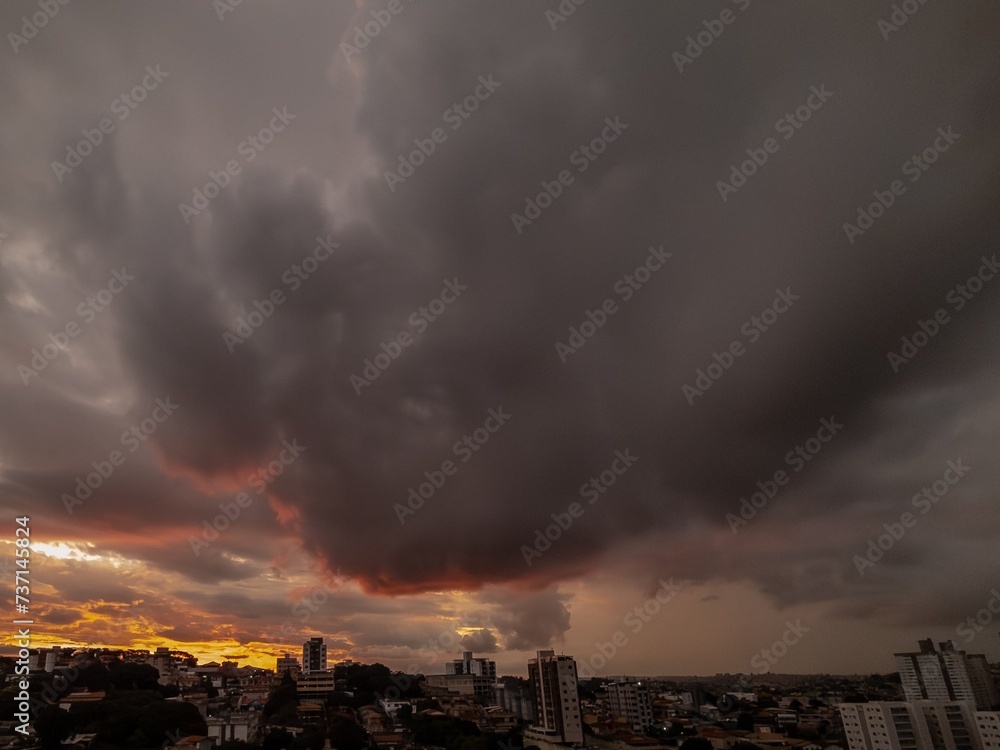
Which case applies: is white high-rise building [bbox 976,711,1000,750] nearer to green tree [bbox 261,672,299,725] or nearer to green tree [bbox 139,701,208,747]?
green tree [bbox 261,672,299,725]

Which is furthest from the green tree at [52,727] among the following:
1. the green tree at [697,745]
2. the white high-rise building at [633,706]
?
the white high-rise building at [633,706]

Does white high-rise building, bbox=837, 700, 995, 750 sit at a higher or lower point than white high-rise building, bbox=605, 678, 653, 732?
higher

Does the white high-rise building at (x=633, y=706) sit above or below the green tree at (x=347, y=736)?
below

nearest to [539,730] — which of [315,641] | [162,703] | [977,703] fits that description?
[162,703]

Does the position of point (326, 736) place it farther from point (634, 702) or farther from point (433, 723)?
point (634, 702)

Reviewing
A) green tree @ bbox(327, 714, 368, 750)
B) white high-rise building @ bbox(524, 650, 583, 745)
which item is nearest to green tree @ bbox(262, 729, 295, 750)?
green tree @ bbox(327, 714, 368, 750)

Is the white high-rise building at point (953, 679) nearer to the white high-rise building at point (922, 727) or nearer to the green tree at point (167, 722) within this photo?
the white high-rise building at point (922, 727)
